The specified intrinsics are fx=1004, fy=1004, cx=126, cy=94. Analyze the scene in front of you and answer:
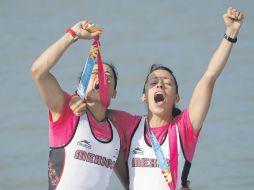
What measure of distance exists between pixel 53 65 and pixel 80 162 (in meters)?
0.53

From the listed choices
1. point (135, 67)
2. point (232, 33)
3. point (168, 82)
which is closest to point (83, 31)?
point (168, 82)

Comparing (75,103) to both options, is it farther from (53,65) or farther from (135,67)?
(135,67)

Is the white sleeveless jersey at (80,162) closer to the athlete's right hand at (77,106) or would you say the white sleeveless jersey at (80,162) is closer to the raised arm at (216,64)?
the athlete's right hand at (77,106)

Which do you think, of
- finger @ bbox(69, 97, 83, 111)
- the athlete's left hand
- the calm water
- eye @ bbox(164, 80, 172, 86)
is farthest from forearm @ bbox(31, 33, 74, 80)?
the calm water

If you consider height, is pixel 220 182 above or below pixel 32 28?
below

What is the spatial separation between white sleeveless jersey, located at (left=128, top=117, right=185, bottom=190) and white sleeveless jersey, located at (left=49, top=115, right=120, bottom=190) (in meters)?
0.20

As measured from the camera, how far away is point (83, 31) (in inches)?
199

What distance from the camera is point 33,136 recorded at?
8.40 meters

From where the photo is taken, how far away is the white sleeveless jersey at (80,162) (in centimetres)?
518

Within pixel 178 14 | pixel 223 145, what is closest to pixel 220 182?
pixel 223 145

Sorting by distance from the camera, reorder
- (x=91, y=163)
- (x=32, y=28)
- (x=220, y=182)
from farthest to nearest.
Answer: (x=32, y=28)
(x=220, y=182)
(x=91, y=163)

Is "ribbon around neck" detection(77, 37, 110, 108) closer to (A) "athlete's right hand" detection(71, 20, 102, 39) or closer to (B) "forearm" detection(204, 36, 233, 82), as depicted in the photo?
(A) "athlete's right hand" detection(71, 20, 102, 39)

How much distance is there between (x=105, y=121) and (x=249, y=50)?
4972 millimetres

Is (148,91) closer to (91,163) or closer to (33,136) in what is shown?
(91,163)
